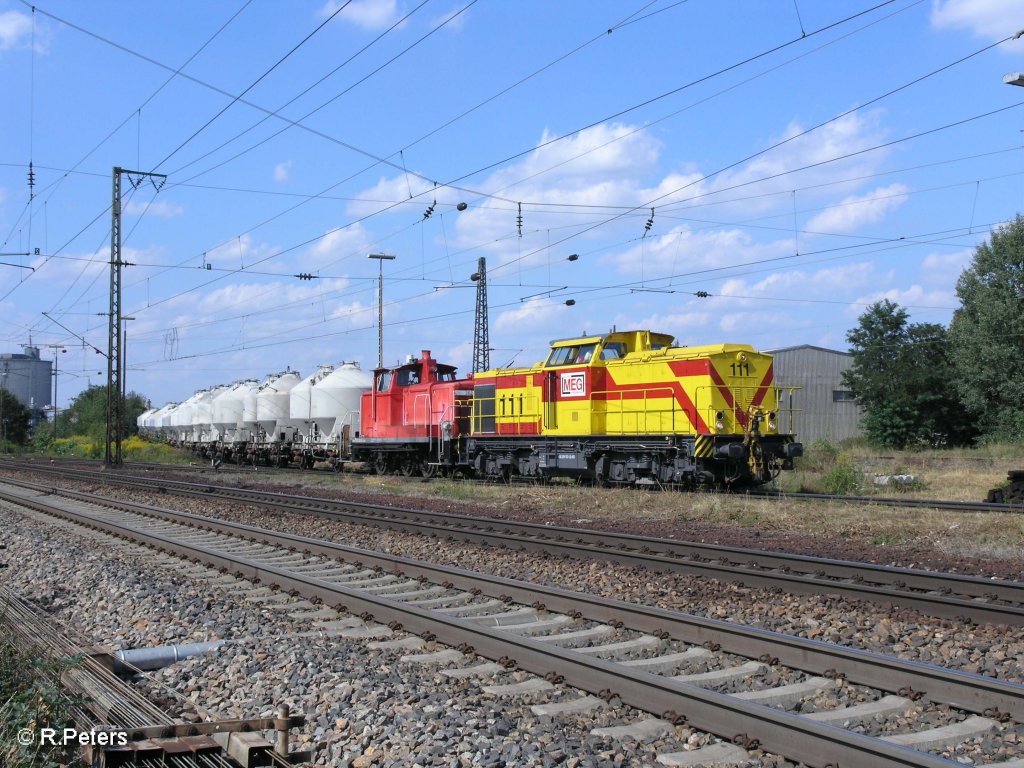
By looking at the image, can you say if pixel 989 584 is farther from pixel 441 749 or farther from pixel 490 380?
pixel 490 380

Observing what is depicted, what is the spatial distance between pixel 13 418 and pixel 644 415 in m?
79.9

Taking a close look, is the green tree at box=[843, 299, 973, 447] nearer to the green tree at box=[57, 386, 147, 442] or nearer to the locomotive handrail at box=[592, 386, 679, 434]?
the locomotive handrail at box=[592, 386, 679, 434]

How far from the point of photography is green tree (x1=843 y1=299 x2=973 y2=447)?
44156 mm

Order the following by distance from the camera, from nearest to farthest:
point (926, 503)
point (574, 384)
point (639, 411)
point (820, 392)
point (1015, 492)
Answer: point (926, 503) → point (1015, 492) → point (639, 411) → point (574, 384) → point (820, 392)

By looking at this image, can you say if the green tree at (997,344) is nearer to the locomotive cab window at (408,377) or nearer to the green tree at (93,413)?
the locomotive cab window at (408,377)

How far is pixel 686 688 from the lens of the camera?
5.05 metres

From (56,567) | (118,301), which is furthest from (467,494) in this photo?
(118,301)

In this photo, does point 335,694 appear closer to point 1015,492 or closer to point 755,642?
point 755,642

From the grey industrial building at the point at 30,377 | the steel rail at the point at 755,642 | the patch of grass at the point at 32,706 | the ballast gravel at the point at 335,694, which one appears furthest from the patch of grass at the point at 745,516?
the grey industrial building at the point at 30,377

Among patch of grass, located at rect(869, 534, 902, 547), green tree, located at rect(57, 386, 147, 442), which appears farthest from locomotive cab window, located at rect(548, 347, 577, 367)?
green tree, located at rect(57, 386, 147, 442)

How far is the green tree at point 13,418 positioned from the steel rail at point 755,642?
8229cm

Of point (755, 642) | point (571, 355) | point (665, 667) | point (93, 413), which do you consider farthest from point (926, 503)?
point (93, 413)

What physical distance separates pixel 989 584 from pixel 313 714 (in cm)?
625

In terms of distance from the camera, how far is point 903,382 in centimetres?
4425
